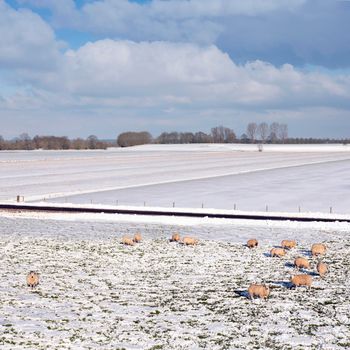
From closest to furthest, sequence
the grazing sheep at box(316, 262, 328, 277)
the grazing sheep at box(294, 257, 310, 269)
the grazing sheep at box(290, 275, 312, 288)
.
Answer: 1. the grazing sheep at box(290, 275, 312, 288)
2. the grazing sheep at box(316, 262, 328, 277)
3. the grazing sheep at box(294, 257, 310, 269)

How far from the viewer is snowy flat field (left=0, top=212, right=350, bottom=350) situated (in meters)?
11.5

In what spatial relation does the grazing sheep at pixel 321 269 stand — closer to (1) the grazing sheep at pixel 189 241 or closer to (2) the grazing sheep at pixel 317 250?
(2) the grazing sheep at pixel 317 250

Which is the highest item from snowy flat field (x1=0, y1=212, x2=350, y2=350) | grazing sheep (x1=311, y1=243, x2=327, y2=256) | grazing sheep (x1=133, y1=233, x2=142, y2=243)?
grazing sheep (x1=311, y1=243, x2=327, y2=256)

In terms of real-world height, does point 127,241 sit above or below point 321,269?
below

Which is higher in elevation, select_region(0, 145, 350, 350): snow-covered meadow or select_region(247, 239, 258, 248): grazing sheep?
select_region(247, 239, 258, 248): grazing sheep

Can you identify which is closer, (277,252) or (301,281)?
(301,281)

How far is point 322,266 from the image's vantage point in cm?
1680

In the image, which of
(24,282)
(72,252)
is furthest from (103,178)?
(24,282)

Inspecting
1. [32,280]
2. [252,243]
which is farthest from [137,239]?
[32,280]

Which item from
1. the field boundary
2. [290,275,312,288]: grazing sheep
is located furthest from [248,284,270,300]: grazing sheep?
the field boundary

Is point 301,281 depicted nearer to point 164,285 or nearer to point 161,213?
point 164,285

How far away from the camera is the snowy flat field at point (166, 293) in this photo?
37.7 ft

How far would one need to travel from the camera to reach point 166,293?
1491cm

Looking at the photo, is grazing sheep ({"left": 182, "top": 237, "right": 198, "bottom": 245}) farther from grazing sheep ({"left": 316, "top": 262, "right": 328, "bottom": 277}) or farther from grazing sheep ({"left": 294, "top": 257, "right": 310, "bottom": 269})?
grazing sheep ({"left": 316, "top": 262, "right": 328, "bottom": 277})
